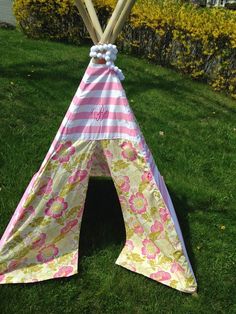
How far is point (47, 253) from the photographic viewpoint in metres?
3.40

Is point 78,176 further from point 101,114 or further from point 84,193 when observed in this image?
point 101,114

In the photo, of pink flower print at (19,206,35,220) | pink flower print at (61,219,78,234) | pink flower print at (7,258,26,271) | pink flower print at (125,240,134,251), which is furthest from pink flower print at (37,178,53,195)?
pink flower print at (125,240,134,251)

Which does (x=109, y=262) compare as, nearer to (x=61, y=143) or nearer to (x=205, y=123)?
(x=61, y=143)

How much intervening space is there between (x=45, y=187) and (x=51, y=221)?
270 millimetres

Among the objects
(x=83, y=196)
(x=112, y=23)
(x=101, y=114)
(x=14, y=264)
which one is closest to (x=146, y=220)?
(x=83, y=196)

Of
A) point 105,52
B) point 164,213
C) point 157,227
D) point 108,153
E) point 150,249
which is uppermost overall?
point 105,52

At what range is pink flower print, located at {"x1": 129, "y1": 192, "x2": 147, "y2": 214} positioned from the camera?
333cm

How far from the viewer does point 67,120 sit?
312 cm

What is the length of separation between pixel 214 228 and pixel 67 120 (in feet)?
5.87

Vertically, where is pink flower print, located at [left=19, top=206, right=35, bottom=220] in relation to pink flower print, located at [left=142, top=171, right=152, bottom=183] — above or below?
below

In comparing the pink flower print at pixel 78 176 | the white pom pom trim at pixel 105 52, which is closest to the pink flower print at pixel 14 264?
the pink flower print at pixel 78 176

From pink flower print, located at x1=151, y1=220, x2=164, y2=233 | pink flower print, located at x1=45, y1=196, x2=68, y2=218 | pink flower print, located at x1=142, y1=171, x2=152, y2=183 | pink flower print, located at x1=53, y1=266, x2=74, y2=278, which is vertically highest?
pink flower print, located at x1=142, y1=171, x2=152, y2=183

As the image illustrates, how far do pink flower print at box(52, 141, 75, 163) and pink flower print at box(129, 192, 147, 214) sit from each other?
0.57 meters

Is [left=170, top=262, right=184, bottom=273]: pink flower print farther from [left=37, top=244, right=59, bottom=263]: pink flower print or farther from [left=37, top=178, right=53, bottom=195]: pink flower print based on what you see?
[left=37, top=178, right=53, bottom=195]: pink flower print
